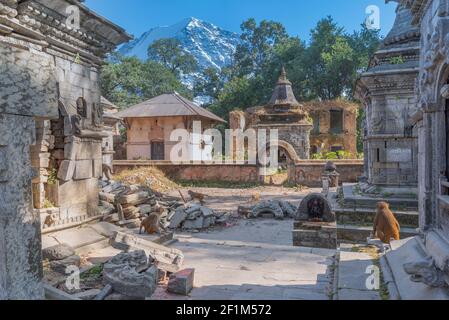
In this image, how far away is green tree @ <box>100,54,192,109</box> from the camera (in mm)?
36312

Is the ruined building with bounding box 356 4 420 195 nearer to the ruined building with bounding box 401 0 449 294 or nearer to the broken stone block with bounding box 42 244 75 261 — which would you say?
the ruined building with bounding box 401 0 449 294

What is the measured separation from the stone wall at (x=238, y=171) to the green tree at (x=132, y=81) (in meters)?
15.9

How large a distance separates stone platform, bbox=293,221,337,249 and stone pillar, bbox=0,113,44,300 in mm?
6708

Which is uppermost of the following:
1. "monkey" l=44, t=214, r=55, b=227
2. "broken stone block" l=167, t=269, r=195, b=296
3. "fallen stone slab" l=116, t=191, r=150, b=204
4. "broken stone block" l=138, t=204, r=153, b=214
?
"fallen stone slab" l=116, t=191, r=150, b=204

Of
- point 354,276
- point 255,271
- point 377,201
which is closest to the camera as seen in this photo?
point 354,276

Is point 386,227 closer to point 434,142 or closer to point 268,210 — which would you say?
point 434,142

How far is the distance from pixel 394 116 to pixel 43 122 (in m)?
8.77

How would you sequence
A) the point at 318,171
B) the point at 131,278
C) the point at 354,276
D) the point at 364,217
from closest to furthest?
the point at 131,278, the point at 354,276, the point at 364,217, the point at 318,171

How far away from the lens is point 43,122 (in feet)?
21.8

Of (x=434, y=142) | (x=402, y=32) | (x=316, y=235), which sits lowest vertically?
(x=316, y=235)

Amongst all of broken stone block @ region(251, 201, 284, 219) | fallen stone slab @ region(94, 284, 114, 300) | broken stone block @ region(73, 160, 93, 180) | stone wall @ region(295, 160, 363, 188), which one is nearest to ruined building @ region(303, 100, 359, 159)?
stone wall @ region(295, 160, 363, 188)

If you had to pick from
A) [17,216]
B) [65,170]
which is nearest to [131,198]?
[65,170]
